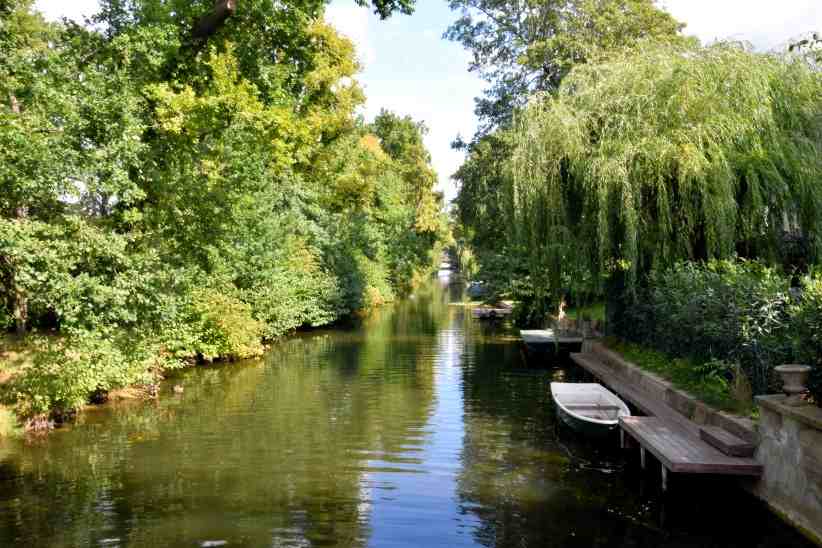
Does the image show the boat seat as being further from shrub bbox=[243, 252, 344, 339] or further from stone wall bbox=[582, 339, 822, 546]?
shrub bbox=[243, 252, 344, 339]

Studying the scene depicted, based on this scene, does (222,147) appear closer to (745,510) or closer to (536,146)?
(536,146)

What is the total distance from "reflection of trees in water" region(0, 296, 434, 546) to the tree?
50.3 feet

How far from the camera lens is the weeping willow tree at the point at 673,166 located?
15.3m

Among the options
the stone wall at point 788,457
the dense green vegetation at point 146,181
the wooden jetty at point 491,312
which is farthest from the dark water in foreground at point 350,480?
the wooden jetty at point 491,312

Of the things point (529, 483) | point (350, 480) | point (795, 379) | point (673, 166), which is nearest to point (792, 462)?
point (795, 379)

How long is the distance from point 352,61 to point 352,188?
19.0 ft

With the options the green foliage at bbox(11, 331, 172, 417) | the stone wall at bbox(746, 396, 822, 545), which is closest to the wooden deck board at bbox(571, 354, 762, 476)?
the stone wall at bbox(746, 396, 822, 545)

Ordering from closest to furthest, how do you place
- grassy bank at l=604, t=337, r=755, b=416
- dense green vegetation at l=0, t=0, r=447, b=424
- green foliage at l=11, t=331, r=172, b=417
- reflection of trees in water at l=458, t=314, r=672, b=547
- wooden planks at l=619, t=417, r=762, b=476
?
reflection of trees in water at l=458, t=314, r=672, b=547
wooden planks at l=619, t=417, r=762, b=476
grassy bank at l=604, t=337, r=755, b=416
dense green vegetation at l=0, t=0, r=447, b=424
green foliage at l=11, t=331, r=172, b=417

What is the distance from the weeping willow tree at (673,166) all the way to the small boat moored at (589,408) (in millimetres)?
2875

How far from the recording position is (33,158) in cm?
1319

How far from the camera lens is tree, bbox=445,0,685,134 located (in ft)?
94.9

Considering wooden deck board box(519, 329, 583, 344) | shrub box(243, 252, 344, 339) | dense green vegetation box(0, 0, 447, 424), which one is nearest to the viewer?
dense green vegetation box(0, 0, 447, 424)

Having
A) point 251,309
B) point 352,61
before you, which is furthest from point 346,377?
point 352,61

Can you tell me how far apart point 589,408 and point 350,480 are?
5598 millimetres
